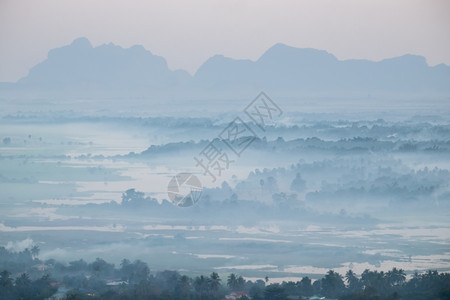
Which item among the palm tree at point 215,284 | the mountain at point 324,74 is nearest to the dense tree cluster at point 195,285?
the palm tree at point 215,284

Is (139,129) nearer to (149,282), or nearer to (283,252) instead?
(283,252)

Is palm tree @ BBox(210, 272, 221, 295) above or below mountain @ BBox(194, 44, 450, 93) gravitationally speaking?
below

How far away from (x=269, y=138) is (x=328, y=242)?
246 cm

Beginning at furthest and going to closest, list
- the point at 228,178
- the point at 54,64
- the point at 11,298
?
1. the point at 54,64
2. the point at 228,178
3. the point at 11,298

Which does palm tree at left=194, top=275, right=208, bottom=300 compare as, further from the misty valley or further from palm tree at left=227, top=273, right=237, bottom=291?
the misty valley

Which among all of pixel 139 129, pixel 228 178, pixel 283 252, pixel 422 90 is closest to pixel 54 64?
pixel 139 129

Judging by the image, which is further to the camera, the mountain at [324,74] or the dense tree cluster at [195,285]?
the mountain at [324,74]

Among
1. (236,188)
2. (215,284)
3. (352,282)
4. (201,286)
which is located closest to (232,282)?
(215,284)

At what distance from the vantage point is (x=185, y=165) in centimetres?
1098

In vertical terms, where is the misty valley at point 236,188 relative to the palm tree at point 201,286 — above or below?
above

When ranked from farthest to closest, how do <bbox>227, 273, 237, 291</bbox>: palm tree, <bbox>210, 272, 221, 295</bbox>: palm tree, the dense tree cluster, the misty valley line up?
the misty valley, <bbox>227, 273, 237, 291</bbox>: palm tree, <bbox>210, 272, 221, 295</bbox>: palm tree, the dense tree cluster

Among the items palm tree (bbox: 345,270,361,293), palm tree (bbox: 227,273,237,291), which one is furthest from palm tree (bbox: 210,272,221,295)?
palm tree (bbox: 345,270,361,293)

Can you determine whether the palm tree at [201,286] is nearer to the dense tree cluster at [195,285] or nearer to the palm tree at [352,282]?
the dense tree cluster at [195,285]

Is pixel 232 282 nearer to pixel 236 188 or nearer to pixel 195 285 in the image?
pixel 195 285
